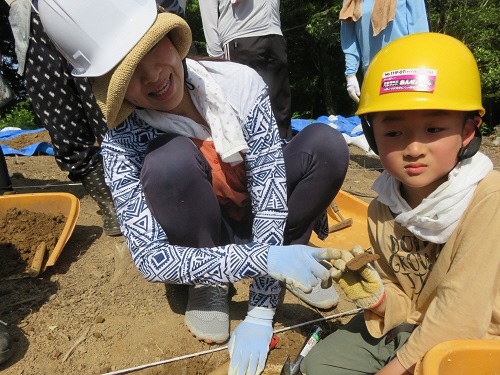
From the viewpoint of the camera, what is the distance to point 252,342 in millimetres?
1468

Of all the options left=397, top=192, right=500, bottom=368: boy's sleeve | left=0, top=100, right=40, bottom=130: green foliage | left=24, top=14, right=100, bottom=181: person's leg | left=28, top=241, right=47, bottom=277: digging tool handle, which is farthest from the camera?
left=0, top=100, right=40, bottom=130: green foliage

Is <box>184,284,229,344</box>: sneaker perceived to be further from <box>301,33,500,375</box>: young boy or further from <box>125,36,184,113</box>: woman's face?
<box>125,36,184,113</box>: woman's face

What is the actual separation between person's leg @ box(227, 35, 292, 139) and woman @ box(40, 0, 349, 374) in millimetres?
1742

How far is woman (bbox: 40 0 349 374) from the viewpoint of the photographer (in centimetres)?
124

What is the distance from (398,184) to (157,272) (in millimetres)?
791

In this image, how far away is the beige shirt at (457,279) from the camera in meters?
1.07

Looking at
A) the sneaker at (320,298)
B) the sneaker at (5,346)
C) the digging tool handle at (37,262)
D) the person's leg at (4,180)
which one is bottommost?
the person's leg at (4,180)

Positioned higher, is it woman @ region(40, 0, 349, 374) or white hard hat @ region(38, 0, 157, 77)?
white hard hat @ region(38, 0, 157, 77)

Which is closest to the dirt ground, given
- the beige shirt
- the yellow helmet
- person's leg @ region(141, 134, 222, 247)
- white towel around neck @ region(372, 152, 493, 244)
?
person's leg @ region(141, 134, 222, 247)

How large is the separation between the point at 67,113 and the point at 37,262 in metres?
0.72

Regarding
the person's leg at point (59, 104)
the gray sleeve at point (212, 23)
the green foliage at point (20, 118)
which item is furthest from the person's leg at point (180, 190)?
the green foliage at point (20, 118)

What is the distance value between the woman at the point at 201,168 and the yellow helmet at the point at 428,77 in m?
0.48

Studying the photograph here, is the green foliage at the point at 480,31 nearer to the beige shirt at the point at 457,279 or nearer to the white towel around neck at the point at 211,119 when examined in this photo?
the white towel around neck at the point at 211,119

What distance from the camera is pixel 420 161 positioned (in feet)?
3.72
